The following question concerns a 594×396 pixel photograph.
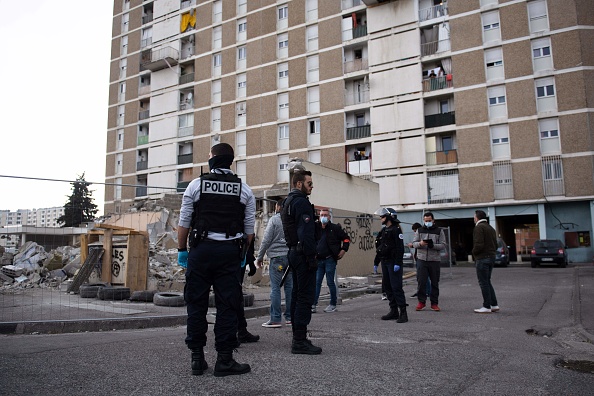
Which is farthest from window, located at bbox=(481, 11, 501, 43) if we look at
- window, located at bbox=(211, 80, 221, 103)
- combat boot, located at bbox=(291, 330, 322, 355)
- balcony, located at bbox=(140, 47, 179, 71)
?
combat boot, located at bbox=(291, 330, 322, 355)

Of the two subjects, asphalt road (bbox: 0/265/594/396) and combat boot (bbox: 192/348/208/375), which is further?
combat boot (bbox: 192/348/208/375)

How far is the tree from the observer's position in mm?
9083

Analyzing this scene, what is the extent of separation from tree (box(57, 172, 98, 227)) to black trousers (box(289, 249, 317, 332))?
5534mm

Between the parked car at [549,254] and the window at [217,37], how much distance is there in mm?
31894

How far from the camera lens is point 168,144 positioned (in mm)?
44031

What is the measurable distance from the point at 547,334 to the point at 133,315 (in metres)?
6.04

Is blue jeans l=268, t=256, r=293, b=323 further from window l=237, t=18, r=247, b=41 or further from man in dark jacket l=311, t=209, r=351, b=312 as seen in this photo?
window l=237, t=18, r=247, b=41

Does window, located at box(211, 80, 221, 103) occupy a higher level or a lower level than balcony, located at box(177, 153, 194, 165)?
higher

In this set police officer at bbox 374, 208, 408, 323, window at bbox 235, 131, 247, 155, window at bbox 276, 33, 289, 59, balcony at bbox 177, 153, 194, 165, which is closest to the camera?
police officer at bbox 374, 208, 408, 323

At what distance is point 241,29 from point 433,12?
17.3m

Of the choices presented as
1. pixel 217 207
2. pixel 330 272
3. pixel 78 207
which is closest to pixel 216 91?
pixel 78 207

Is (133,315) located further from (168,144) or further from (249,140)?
(168,144)

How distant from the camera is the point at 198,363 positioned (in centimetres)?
380

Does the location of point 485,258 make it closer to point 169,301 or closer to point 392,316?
point 392,316
